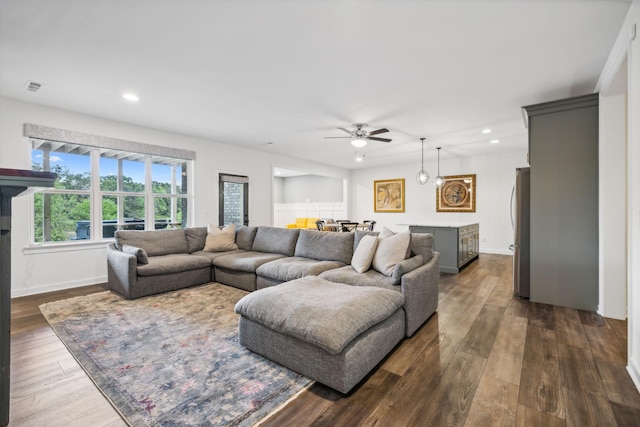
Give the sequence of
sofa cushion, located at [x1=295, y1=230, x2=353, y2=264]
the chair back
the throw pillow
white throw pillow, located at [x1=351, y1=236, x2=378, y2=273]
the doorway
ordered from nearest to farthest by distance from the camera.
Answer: white throw pillow, located at [x1=351, y1=236, x2=378, y2=273]
the throw pillow
sofa cushion, located at [x1=295, y1=230, x2=353, y2=264]
the doorway
the chair back

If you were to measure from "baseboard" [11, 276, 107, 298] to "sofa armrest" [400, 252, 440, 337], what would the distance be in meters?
4.56

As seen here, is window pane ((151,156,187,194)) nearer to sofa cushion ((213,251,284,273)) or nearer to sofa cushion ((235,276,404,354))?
sofa cushion ((213,251,284,273))

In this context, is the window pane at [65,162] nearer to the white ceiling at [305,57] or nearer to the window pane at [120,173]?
the window pane at [120,173]

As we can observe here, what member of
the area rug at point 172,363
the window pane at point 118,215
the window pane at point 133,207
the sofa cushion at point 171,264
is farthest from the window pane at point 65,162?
the area rug at point 172,363

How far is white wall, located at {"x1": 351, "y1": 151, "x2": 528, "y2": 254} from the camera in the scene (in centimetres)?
701

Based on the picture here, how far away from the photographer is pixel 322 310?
187cm

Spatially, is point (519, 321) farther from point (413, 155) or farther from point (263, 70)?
point (413, 155)

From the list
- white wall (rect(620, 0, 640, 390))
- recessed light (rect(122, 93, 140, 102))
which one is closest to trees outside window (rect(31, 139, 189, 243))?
recessed light (rect(122, 93, 140, 102))

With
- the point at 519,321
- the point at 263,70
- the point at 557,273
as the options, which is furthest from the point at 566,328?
the point at 263,70

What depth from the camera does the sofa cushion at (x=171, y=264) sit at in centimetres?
356

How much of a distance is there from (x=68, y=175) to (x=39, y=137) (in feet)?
1.94

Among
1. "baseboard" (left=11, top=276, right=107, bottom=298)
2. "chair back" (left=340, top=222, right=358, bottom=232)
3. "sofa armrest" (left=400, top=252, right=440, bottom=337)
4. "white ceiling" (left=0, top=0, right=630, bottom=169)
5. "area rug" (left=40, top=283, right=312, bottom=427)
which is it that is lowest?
"area rug" (left=40, top=283, right=312, bottom=427)

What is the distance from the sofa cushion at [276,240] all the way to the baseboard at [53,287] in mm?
2400

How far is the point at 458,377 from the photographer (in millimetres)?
1904
